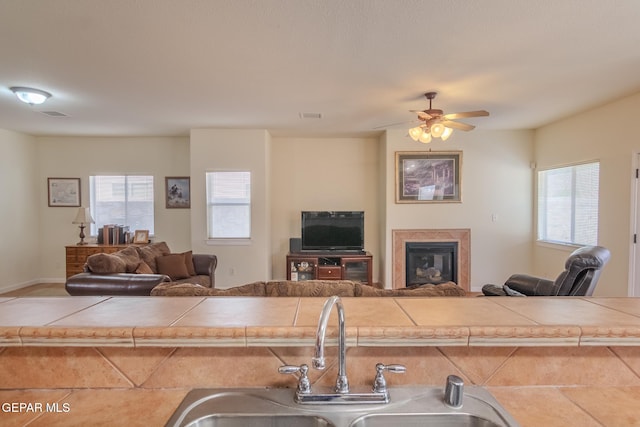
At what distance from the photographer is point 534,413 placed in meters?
0.74

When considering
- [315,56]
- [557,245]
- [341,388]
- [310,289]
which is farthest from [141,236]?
[557,245]

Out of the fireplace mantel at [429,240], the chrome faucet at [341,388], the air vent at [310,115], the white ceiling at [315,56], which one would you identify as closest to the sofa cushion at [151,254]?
the white ceiling at [315,56]

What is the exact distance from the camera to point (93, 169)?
5559 millimetres

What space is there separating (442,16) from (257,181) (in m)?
3.54

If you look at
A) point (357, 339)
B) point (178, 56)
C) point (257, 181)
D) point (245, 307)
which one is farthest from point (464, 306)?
point (257, 181)

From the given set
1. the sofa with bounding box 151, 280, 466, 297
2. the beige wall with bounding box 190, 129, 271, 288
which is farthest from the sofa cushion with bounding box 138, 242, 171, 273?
the sofa with bounding box 151, 280, 466, 297

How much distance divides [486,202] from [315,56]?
392 centimetres

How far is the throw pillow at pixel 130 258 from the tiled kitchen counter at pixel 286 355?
2724mm

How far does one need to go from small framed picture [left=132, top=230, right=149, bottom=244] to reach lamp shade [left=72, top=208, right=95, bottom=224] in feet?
2.28

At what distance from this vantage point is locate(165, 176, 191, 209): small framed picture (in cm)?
556

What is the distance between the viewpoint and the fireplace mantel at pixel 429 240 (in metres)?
5.10

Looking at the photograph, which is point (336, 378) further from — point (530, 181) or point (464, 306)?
point (530, 181)

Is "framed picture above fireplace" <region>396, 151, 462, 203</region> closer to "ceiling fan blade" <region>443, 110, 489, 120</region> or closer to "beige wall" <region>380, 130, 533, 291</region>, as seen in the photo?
"beige wall" <region>380, 130, 533, 291</region>

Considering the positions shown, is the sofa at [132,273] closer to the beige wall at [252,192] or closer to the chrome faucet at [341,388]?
the beige wall at [252,192]
